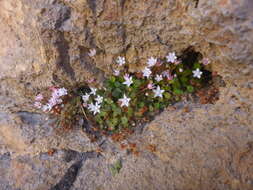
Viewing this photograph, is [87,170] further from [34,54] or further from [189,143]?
[34,54]

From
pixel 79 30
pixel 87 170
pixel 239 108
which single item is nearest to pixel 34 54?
pixel 79 30

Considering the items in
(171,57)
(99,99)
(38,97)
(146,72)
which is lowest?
(38,97)

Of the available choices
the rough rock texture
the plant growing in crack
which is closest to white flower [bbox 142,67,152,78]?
the plant growing in crack

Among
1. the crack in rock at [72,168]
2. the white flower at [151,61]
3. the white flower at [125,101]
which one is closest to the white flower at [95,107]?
the white flower at [125,101]

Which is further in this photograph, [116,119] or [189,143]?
[116,119]

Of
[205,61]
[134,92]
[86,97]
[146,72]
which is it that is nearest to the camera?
[205,61]

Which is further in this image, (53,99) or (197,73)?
(53,99)

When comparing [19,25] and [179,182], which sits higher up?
[19,25]

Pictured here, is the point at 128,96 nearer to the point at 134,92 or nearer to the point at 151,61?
the point at 134,92

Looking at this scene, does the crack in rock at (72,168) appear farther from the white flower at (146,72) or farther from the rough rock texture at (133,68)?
the white flower at (146,72)

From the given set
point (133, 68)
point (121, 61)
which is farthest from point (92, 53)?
point (133, 68)
